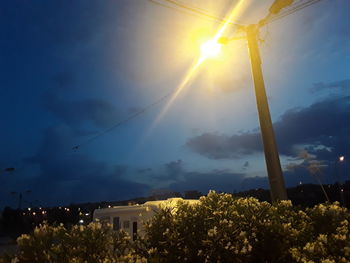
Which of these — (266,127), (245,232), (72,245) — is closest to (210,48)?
(266,127)

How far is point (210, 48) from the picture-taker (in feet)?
30.6

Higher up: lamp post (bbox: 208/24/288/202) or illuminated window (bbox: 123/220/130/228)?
lamp post (bbox: 208/24/288/202)

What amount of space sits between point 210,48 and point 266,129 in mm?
3014

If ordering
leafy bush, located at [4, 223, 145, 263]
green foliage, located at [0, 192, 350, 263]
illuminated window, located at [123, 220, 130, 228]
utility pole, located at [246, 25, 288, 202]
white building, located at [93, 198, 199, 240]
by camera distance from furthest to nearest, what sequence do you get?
1. illuminated window, located at [123, 220, 130, 228]
2. white building, located at [93, 198, 199, 240]
3. utility pole, located at [246, 25, 288, 202]
4. green foliage, located at [0, 192, 350, 263]
5. leafy bush, located at [4, 223, 145, 263]

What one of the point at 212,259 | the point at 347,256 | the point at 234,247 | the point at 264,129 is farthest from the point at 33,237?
the point at 264,129

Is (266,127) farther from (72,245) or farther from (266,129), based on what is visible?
(72,245)

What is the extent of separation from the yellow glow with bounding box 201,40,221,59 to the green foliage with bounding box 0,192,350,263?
439cm

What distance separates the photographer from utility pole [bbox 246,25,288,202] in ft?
24.0

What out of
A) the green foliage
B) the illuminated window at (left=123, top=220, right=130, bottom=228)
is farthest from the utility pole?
the illuminated window at (left=123, top=220, right=130, bottom=228)

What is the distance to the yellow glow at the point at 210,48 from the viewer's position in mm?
9188

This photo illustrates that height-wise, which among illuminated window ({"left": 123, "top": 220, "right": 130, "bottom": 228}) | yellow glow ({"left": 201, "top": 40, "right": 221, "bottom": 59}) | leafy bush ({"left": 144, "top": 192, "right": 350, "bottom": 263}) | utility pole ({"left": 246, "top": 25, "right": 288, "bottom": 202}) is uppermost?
yellow glow ({"left": 201, "top": 40, "right": 221, "bottom": 59})

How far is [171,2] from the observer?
9430 mm

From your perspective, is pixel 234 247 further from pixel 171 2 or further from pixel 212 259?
pixel 171 2

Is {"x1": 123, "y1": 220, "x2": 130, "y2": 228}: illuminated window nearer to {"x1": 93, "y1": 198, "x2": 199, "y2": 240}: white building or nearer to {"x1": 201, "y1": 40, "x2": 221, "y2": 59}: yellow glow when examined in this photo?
{"x1": 93, "y1": 198, "x2": 199, "y2": 240}: white building
